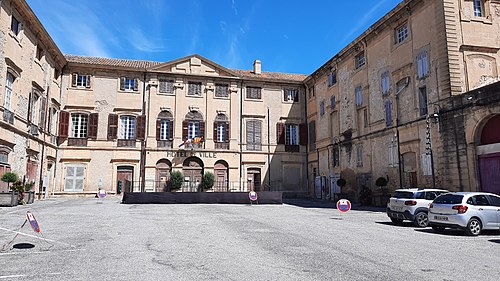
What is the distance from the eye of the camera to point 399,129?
2059 cm

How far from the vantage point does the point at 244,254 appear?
23.6 feet

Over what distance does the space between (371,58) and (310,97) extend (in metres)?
9.95

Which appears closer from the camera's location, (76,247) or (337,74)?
(76,247)

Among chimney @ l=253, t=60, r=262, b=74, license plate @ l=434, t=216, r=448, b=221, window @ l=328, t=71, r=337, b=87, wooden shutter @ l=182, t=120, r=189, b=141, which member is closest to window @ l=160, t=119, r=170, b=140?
wooden shutter @ l=182, t=120, r=189, b=141

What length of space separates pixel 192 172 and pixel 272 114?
8801 mm

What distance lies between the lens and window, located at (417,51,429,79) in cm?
1878

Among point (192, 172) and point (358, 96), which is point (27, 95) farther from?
point (358, 96)

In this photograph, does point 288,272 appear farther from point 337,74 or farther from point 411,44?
point 337,74

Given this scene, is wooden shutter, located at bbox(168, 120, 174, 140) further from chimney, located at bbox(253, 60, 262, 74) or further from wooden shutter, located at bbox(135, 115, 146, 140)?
chimney, located at bbox(253, 60, 262, 74)

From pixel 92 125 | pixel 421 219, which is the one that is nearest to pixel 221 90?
pixel 92 125

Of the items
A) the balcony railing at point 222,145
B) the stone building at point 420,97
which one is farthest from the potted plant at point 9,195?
the stone building at point 420,97

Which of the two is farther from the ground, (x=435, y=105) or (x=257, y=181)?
(x=435, y=105)

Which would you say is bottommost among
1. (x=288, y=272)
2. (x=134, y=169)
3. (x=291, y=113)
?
(x=288, y=272)

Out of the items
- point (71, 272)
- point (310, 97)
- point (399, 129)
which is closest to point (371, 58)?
point (399, 129)
